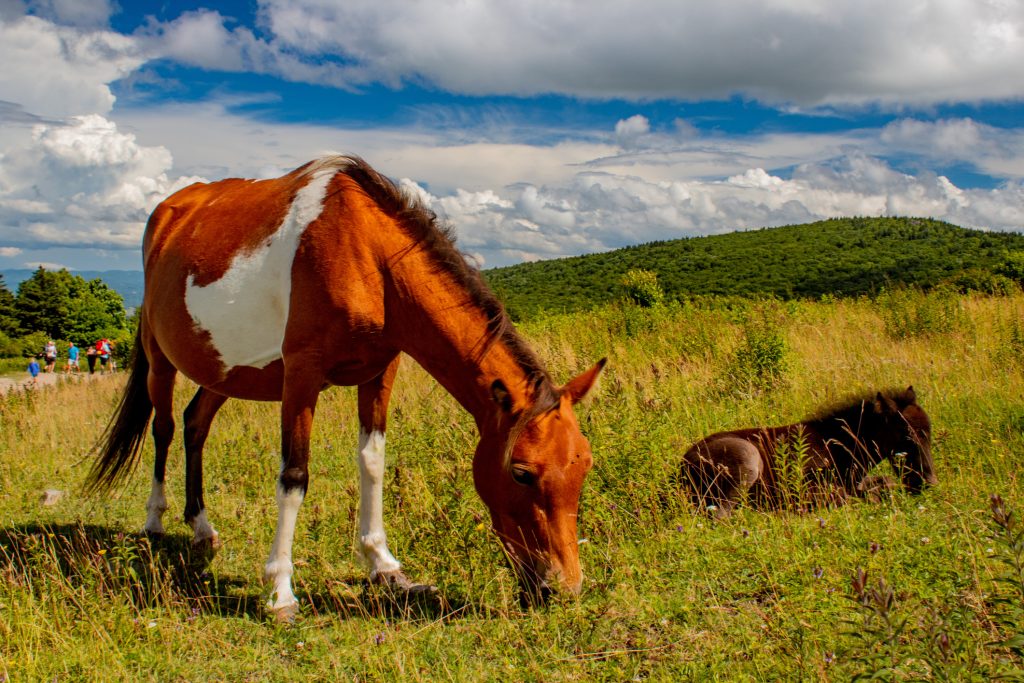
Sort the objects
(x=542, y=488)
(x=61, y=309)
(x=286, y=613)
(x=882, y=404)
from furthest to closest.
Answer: (x=61, y=309) → (x=882, y=404) → (x=286, y=613) → (x=542, y=488)

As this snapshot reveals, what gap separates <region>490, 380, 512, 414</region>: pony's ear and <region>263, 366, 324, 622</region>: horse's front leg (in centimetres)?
114

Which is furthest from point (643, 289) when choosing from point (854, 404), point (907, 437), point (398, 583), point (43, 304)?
point (43, 304)

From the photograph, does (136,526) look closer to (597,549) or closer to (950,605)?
(597,549)

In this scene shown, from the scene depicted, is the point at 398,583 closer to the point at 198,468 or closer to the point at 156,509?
the point at 198,468

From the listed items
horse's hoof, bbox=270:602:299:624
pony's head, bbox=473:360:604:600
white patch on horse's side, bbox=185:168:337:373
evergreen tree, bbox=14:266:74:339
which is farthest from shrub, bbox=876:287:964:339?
evergreen tree, bbox=14:266:74:339

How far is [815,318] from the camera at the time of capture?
41.7 ft

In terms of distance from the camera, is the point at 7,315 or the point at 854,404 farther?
the point at 7,315

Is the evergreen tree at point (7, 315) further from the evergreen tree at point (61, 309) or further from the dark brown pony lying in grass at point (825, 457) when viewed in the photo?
the dark brown pony lying in grass at point (825, 457)

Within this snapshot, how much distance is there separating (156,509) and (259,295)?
7.54 feet

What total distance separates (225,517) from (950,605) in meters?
5.12

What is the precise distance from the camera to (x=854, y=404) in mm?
5660

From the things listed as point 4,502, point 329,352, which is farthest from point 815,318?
point 4,502

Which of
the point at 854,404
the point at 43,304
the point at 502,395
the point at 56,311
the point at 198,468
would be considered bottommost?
the point at 56,311

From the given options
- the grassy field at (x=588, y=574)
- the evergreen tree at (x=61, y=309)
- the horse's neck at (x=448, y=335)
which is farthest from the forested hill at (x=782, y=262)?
the evergreen tree at (x=61, y=309)
